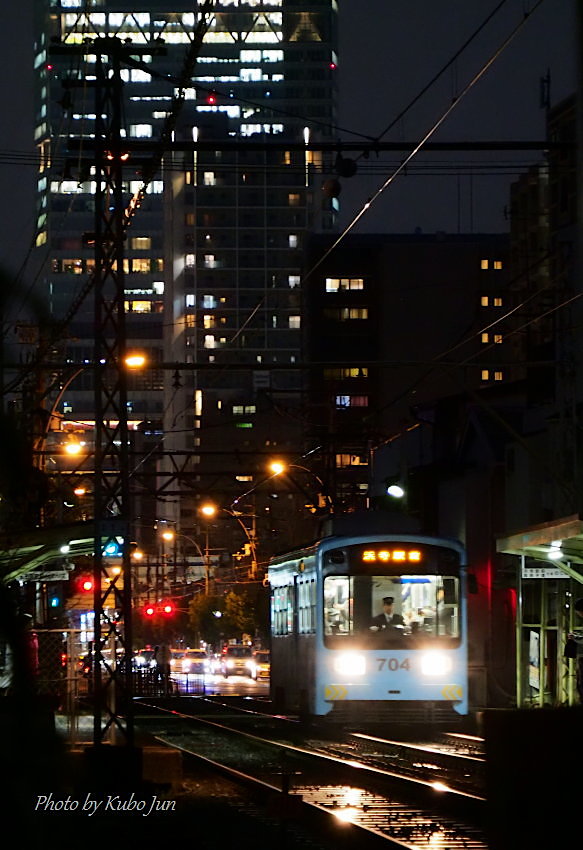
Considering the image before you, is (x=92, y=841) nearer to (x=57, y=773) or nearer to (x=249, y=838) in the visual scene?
(x=249, y=838)

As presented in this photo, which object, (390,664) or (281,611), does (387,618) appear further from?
(281,611)

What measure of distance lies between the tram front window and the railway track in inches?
60.9

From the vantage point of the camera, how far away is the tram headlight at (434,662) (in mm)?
21250

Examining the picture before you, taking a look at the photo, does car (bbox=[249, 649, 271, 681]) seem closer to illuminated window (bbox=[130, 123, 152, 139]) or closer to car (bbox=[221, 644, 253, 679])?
car (bbox=[221, 644, 253, 679])

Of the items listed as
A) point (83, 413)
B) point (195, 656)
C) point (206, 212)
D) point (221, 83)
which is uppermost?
point (221, 83)

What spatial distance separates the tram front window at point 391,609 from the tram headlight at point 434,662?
0.21 metres

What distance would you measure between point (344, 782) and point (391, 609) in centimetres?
516

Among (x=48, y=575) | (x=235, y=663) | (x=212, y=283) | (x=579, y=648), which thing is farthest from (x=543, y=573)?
(x=212, y=283)

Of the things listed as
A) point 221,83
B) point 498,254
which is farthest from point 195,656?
point 221,83

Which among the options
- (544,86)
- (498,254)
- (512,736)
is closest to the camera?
(512,736)

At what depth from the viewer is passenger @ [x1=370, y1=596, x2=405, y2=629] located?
21.4 metres

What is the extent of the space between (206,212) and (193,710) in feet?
346

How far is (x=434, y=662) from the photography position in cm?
2125

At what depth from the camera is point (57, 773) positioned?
8.96 feet
